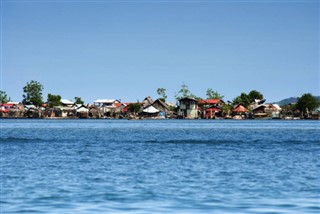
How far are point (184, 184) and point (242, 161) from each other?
1298 cm

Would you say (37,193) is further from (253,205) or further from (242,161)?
(242,161)

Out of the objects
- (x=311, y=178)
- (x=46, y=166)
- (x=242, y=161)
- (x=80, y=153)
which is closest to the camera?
(x=311, y=178)

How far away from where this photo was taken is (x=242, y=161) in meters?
39.3

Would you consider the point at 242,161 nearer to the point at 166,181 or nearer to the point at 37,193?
the point at 166,181

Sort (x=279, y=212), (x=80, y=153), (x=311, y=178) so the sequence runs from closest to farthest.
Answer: (x=279, y=212) < (x=311, y=178) < (x=80, y=153)

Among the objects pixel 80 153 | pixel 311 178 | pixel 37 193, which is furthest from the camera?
pixel 80 153

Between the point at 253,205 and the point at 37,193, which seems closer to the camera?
the point at 253,205

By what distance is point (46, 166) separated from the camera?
35.2 m

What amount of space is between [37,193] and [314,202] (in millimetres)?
10226

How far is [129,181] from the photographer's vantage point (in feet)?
91.9

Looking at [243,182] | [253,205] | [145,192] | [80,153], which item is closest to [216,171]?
[243,182]

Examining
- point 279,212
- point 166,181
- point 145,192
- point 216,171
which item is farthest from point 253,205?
point 216,171

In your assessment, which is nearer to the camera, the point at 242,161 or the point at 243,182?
the point at 243,182

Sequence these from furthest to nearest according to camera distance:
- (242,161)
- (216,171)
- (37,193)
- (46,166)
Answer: (242,161), (46,166), (216,171), (37,193)
